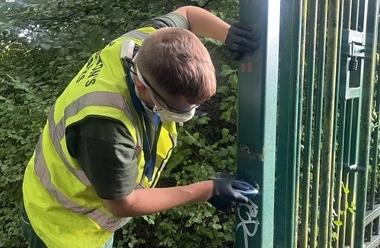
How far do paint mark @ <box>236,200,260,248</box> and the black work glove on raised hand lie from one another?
6cm

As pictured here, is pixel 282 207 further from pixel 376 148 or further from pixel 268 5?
pixel 376 148

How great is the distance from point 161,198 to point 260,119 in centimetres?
42

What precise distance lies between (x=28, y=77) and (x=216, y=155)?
2.36m

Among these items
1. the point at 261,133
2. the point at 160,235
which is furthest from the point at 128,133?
the point at 160,235

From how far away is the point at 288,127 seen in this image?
176cm

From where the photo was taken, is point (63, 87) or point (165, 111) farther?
point (63, 87)

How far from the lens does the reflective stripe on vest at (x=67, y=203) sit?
1.72 m

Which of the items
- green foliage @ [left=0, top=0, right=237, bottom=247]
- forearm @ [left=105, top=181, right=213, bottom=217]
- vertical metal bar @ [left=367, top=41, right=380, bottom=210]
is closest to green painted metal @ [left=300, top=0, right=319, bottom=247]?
forearm @ [left=105, top=181, right=213, bottom=217]

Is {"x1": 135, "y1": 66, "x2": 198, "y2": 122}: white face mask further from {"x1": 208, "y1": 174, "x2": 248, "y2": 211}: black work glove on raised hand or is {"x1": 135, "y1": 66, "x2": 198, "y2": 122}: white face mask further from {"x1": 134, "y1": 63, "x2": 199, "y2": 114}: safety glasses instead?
{"x1": 208, "y1": 174, "x2": 248, "y2": 211}: black work glove on raised hand

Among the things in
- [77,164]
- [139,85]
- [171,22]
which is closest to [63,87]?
[171,22]

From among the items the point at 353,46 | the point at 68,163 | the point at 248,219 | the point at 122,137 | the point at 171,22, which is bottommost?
the point at 248,219

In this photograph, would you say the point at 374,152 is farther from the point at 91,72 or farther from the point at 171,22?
the point at 91,72

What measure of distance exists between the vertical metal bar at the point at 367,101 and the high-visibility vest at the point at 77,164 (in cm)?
100

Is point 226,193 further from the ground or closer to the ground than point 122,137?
closer to the ground
